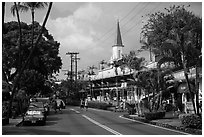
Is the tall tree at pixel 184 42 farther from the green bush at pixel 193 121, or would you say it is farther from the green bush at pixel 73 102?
the green bush at pixel 73 102

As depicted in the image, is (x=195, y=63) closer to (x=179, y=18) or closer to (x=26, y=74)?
(x=179, y=18)

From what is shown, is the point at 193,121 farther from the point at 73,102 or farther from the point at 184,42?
the point at 73,102

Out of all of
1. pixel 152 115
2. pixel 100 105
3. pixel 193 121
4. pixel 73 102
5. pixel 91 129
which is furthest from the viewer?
pixel 73 102

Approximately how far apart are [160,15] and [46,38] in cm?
1668

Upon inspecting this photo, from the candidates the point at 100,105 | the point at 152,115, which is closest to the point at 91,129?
the point at 152,115

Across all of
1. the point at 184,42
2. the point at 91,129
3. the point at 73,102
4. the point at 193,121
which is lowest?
the point at 91,129

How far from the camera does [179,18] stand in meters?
20.3

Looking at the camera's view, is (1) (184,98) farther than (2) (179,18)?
Yes

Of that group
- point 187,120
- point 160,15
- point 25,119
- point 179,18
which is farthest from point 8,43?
point 187,120

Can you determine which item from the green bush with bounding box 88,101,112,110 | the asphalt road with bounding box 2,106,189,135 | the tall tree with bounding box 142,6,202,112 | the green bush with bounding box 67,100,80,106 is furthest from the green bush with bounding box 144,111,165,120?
the green bush with bounding box 67,100,80,106

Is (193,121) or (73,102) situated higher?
(73,102)

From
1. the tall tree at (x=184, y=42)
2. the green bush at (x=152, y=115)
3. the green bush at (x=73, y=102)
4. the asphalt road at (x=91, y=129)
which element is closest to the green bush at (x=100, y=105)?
the green bush at (x=73, y=102)

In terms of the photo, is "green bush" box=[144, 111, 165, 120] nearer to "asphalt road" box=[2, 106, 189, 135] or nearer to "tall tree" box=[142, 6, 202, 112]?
"asphalt road" box=[2, 106, 189, 135]

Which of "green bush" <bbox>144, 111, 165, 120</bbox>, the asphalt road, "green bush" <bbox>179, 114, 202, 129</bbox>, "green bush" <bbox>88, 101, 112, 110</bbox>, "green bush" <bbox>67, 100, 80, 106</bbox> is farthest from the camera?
"green bush" <bbox>67, 100, 80, 106</bbox>
